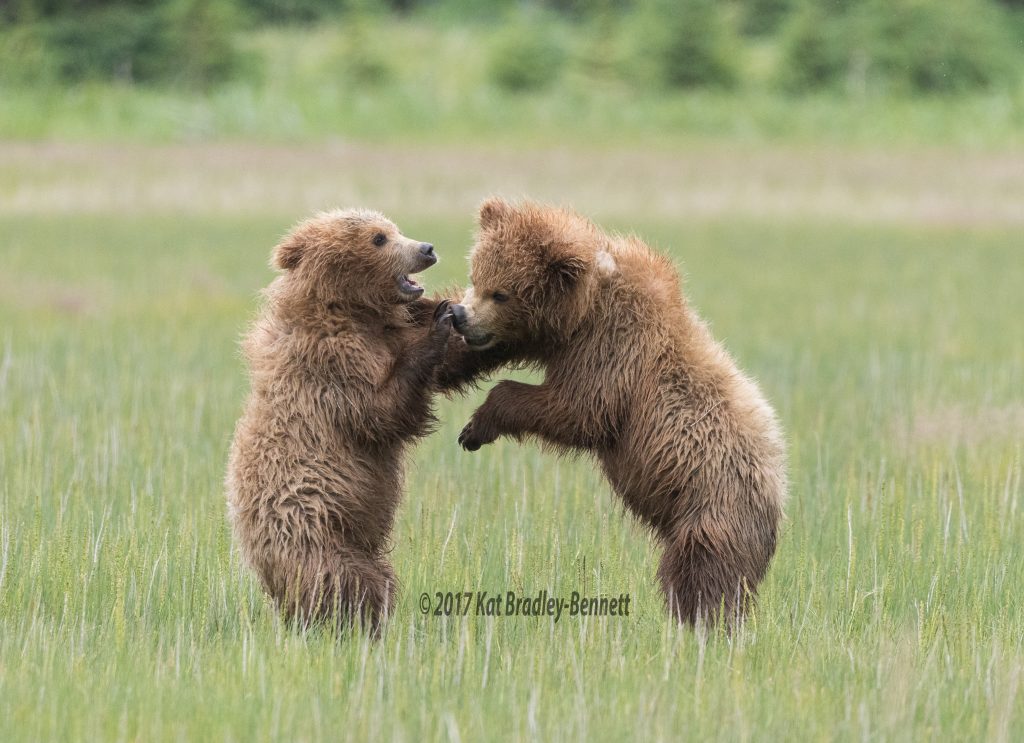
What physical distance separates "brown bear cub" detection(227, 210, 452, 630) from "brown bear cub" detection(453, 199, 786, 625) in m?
0.28

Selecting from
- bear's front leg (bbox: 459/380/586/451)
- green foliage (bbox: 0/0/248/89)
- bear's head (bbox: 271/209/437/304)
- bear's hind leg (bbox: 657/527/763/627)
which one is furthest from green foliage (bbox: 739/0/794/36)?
bear's hind leg (bbox: 657/527/763/627)

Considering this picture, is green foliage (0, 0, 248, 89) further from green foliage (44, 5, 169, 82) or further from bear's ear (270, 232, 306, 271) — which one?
bear's ear (270, 232, 306, 271)

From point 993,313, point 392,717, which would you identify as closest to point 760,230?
point 993,313

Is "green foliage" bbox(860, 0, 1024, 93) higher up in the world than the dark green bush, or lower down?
higher up

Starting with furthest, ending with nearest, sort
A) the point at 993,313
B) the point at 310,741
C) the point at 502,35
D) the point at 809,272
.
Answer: the point at 502,35 < the point at 809,272 < the point at 993,313 < the point at 310,741

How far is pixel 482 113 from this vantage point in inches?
1230

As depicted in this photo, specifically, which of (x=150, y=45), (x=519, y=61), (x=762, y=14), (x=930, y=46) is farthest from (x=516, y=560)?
(x=762, y=14)

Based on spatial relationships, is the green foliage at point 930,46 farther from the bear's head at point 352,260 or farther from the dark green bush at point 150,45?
the bear's head at point 352,260

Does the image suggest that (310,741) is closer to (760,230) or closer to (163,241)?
(163,241)

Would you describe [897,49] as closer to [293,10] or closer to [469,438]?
[293,10]

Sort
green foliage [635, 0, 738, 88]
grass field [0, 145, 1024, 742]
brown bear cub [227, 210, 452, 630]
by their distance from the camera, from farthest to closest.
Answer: green foliage [635, 0, 738, 88] < brown bear cub [227, 210, 452, 630] < grass field [0, 145, 1024, 742]

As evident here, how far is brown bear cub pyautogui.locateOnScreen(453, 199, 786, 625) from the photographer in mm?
4961

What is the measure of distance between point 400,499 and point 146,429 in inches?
110

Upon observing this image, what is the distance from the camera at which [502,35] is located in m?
36.4
